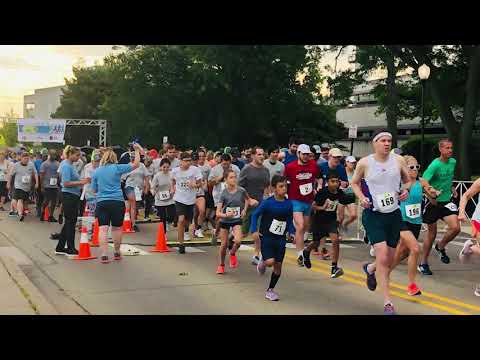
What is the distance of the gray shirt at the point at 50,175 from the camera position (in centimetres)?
1605

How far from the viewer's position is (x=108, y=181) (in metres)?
9.85

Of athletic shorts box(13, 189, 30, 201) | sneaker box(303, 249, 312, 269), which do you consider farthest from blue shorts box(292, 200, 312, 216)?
athletic shorts box(13, 189, 30, 201)

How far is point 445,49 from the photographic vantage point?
96.2ft

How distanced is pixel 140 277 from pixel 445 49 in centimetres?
2419

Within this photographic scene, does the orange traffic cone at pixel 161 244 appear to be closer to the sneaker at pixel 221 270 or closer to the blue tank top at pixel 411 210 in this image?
the sneaker at pixel 221 270

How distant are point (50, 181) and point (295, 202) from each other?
8128mm

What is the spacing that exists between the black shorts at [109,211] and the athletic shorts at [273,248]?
312 centimetres

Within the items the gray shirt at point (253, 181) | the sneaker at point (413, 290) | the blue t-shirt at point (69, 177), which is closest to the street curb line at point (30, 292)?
the blue t-shirt at point (69, 177)

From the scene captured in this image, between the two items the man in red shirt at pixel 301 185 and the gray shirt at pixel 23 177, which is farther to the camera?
the gray shirt at pixel 23 177

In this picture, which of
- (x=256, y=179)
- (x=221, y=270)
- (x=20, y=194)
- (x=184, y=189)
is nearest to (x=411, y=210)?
(x=221, y=270)

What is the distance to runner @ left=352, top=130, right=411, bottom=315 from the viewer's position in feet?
23.0

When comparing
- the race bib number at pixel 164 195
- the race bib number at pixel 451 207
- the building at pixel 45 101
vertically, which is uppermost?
the building at pixel 45 101

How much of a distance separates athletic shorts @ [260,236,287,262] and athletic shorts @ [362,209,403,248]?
3.60 feet
